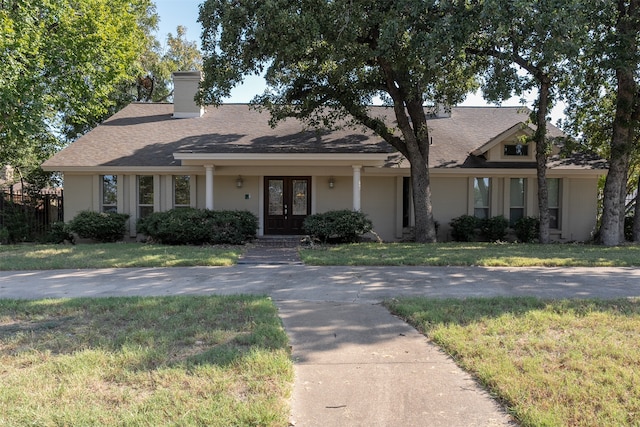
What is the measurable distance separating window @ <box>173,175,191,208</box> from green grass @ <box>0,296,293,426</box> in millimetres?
10163

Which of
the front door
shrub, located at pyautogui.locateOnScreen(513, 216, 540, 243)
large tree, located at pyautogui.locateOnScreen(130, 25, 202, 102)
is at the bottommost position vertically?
shrub, located at pyautogui.locateOnScreen(513, 216, 540, 243)

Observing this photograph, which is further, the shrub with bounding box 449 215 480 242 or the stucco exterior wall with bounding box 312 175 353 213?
the stucco exterior wall with bounding box 312 175 353 213

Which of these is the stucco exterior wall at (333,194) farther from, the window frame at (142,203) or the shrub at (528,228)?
the shrub at (528,228)

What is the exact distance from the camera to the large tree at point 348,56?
10094mm

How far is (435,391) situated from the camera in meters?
3.62

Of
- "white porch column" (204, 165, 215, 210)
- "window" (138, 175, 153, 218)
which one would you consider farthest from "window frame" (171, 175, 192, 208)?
"white porch column" (204, 165, 215, 210)

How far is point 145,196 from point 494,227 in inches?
497

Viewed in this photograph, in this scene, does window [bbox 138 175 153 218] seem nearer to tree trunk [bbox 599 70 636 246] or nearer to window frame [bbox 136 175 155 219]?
window frame [bbox 136 175 155 219]

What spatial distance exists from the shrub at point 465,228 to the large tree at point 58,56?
47.2 ft

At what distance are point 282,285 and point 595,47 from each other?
35.4ft

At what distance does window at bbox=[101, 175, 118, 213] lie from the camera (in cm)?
1587

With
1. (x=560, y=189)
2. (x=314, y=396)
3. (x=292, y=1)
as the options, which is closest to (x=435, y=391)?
(x=314, y=396)

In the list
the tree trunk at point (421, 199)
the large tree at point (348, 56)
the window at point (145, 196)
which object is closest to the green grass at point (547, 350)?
the large tree at point (348, 56)

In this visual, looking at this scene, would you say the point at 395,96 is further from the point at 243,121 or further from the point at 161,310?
the point at 161,310
